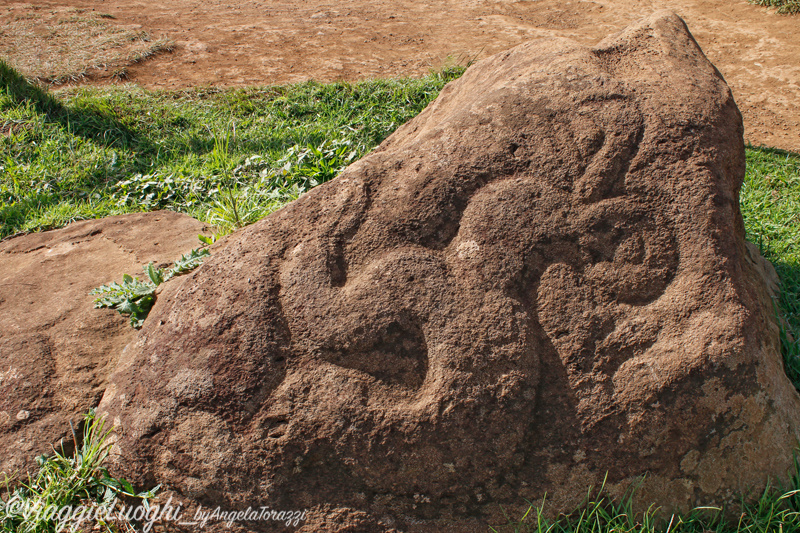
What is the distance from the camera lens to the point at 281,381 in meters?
1.67

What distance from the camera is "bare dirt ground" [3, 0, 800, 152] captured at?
5629 mm

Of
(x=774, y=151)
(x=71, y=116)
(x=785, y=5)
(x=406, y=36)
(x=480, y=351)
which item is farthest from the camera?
(x=785, y=5)

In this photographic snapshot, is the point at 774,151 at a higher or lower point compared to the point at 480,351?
lower

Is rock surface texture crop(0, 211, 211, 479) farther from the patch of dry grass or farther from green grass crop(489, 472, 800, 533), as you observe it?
the patch of dry grass

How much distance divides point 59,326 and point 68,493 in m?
0.66

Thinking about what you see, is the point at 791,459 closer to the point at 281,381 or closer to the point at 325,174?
the point at 281,381

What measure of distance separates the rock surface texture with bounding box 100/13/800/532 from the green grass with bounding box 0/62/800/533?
3.66 feet

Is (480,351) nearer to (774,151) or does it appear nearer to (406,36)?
(774,151)

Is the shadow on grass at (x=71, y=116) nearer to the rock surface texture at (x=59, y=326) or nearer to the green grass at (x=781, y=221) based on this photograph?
the rock surface texture at (x=59, y=326)

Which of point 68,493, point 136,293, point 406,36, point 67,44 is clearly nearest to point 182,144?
point 136,293

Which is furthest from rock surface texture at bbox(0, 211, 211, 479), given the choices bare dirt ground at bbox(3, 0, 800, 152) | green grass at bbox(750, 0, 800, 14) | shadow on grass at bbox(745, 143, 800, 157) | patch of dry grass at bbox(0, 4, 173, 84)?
green grass at bbox(750, 0, 800, 14)

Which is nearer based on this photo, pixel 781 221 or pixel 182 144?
pixel 781 221

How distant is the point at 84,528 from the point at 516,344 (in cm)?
136

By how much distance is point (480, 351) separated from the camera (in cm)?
163
